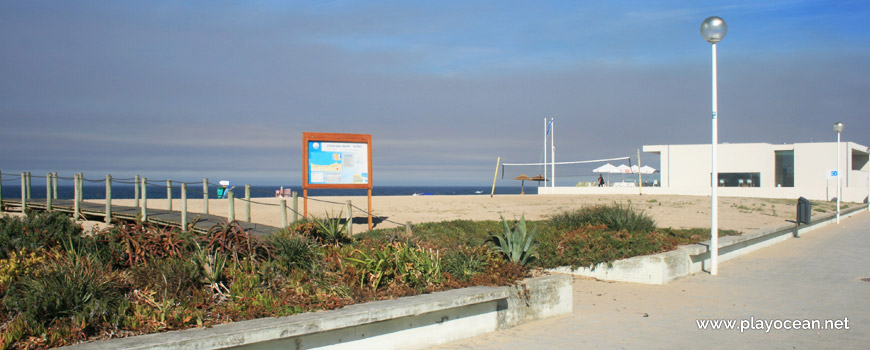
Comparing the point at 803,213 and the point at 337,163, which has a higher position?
the point at 337,163

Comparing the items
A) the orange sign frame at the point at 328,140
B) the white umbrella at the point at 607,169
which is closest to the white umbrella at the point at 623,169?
the white umbrella at the point at 607,169

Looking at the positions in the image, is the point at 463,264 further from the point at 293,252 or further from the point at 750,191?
the point at 750,191

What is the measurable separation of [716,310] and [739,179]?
39800mm

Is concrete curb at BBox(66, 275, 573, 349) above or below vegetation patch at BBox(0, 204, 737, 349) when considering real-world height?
below

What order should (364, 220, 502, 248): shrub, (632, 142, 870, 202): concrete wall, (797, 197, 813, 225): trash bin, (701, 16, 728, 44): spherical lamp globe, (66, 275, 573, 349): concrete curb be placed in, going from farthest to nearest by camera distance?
(632, 142, 870, 202): concrete wall, (797, 197, 813, 225): trash bin, (364, 220, 502, 248): shrub, (701, 16, 728, 44): spherical lamp globe, (66, 275, 573, 349): concrete curb

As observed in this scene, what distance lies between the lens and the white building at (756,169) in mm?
38344

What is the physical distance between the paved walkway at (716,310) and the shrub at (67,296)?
282cm

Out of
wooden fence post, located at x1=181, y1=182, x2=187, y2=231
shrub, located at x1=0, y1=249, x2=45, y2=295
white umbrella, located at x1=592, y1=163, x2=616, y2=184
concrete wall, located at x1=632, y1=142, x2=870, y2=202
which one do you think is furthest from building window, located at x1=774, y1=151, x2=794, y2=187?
shrub, located at x1=0, y1=249, x2=45, y2=295

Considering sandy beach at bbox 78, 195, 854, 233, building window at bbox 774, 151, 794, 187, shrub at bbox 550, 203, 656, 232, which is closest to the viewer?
shrub at bbox 550, 203, 656, 232

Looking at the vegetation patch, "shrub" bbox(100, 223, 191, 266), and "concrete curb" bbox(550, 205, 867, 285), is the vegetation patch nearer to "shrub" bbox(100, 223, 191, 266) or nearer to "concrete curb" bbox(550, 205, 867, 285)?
"shrub" bbox(100, 223, 191, 266)

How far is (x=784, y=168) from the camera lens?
137 feet

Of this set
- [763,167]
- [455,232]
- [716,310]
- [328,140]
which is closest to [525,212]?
[328,140]

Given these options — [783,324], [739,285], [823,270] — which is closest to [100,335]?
[783,324]

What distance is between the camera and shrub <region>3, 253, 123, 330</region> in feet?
13.6
